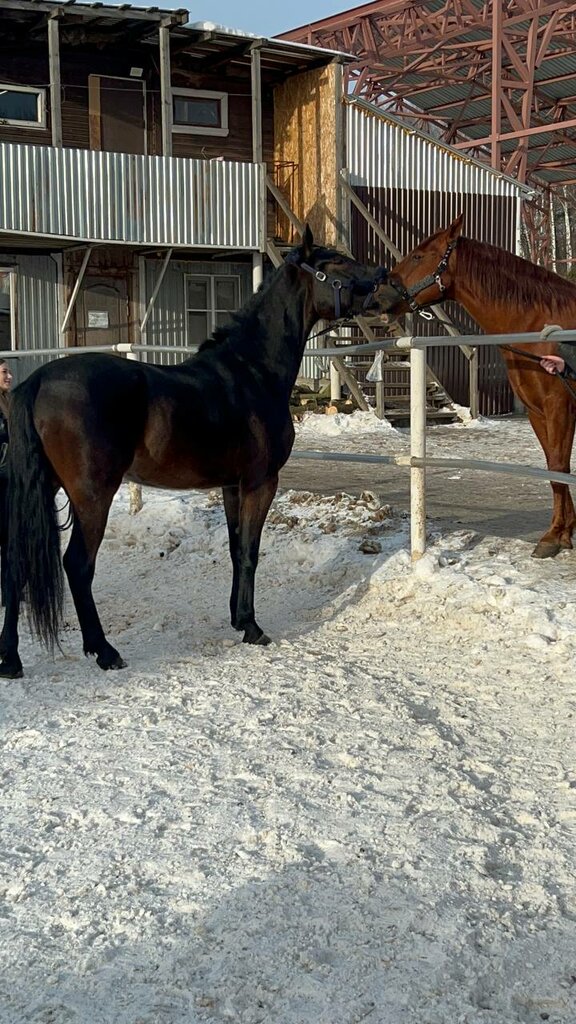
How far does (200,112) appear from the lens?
2044cm

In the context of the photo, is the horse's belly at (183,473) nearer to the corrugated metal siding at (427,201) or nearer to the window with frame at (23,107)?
the corrugated metal siding at (427,201)

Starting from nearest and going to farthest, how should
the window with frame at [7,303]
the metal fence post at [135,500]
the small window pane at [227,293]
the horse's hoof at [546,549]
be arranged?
the horse's hoof at [546,549]
the metal fence post at [135,500]
the window with frame at [7,303]
the small window pane at [227,293]

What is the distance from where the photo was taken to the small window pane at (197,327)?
2033cm

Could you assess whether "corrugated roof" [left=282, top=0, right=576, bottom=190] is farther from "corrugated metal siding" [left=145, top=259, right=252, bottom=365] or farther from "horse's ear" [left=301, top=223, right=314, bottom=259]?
"horse's ear" [left=301, top=223, right=314, bottom=259]

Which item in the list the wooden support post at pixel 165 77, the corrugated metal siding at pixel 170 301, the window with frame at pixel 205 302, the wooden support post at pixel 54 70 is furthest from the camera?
the window with frame at pixel 205 302

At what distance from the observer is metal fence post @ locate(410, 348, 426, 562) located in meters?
6.75

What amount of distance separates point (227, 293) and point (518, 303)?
14.2 m

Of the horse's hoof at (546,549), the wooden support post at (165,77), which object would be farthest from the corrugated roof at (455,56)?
the horse's hoof at (546,549)

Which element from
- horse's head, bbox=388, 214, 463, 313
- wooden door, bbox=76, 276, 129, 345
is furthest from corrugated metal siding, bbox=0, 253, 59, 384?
horse's head, bbox=388, 214, 463, 313

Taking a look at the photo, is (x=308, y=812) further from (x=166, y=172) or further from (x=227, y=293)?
(x=227, y=293)

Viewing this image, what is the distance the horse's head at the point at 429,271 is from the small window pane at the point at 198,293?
44.5 ft

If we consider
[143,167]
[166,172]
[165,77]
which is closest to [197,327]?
[166,172]

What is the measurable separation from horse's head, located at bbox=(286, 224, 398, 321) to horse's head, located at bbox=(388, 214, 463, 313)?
101 cm

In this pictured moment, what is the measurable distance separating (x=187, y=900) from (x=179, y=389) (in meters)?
2.97
